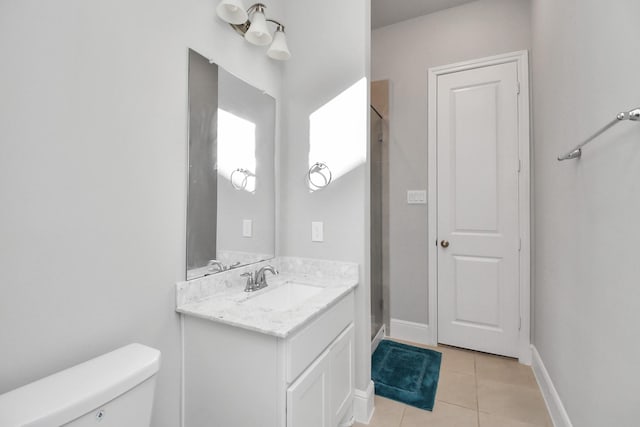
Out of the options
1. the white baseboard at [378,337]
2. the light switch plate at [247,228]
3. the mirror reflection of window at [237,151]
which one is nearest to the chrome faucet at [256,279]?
the light switch plate at [247,228]

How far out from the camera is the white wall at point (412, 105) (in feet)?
8.40

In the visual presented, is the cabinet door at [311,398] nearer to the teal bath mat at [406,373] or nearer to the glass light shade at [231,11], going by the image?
the teal bath mat at [406,373]

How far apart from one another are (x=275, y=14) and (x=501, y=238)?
233 cm

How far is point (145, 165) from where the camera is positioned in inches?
45.3

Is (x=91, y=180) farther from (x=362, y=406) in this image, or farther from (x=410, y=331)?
(x=410, y=331)

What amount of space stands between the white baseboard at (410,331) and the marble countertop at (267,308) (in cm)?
134

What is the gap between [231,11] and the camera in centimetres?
139

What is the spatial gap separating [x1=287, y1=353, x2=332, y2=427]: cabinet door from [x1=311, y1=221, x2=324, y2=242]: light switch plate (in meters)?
0.68

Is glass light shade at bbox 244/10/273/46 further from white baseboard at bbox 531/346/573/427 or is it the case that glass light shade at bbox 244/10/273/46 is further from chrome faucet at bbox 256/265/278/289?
white baseboard at bbox 531/346/573/427

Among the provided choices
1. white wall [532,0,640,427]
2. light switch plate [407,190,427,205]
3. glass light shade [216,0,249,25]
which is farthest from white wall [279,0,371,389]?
light switch plate [407,190,427,205]

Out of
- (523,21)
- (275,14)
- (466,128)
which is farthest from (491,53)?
(275,14)

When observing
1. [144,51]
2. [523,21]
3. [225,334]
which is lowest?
[225,334]

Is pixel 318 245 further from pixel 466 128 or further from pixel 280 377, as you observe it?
pixel 466 128

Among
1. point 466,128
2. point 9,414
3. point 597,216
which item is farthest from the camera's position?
point 466,128
